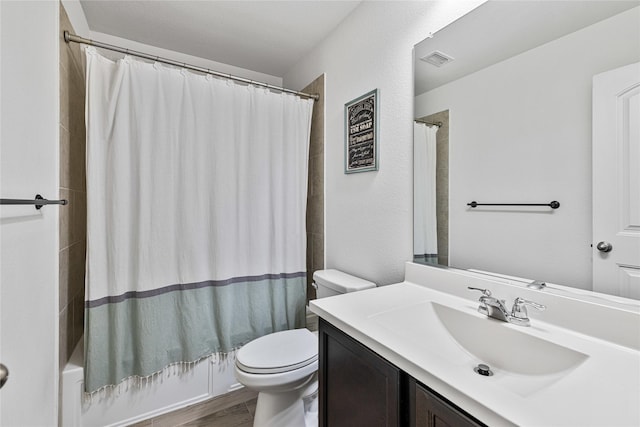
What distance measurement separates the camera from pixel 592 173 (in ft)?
2.58

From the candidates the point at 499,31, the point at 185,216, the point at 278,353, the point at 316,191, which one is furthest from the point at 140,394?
the point at 499,31

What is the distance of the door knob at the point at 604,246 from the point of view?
77 cm

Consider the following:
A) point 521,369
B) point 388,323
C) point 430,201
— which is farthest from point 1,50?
point 521,369

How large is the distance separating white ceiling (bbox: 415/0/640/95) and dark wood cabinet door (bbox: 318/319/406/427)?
3.64ft

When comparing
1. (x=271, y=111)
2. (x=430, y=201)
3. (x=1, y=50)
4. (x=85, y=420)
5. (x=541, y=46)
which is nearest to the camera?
(x=1, y=50)

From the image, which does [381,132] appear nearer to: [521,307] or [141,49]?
[521,307]

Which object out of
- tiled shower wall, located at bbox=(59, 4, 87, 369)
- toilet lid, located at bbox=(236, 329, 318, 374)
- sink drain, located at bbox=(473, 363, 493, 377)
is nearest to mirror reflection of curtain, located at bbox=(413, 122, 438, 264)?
sink drain, located at bbox=(473, 363, 493, 377)

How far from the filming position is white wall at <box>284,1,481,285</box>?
1.36 m

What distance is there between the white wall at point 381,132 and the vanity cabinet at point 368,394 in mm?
596

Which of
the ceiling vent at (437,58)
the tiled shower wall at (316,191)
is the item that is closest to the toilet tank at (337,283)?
the tiled shower wall at (316,191)

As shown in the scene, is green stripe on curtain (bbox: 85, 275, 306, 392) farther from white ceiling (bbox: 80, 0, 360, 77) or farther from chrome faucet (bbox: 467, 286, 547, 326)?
white ceiling (bbox: 80, 0, 360, 77)

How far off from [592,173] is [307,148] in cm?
156

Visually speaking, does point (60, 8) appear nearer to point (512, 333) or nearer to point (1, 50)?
point (1, 50)

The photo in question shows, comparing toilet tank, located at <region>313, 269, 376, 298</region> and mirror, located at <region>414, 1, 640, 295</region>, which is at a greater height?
mirror, located at <region>414, 1, 640, 295</region>
